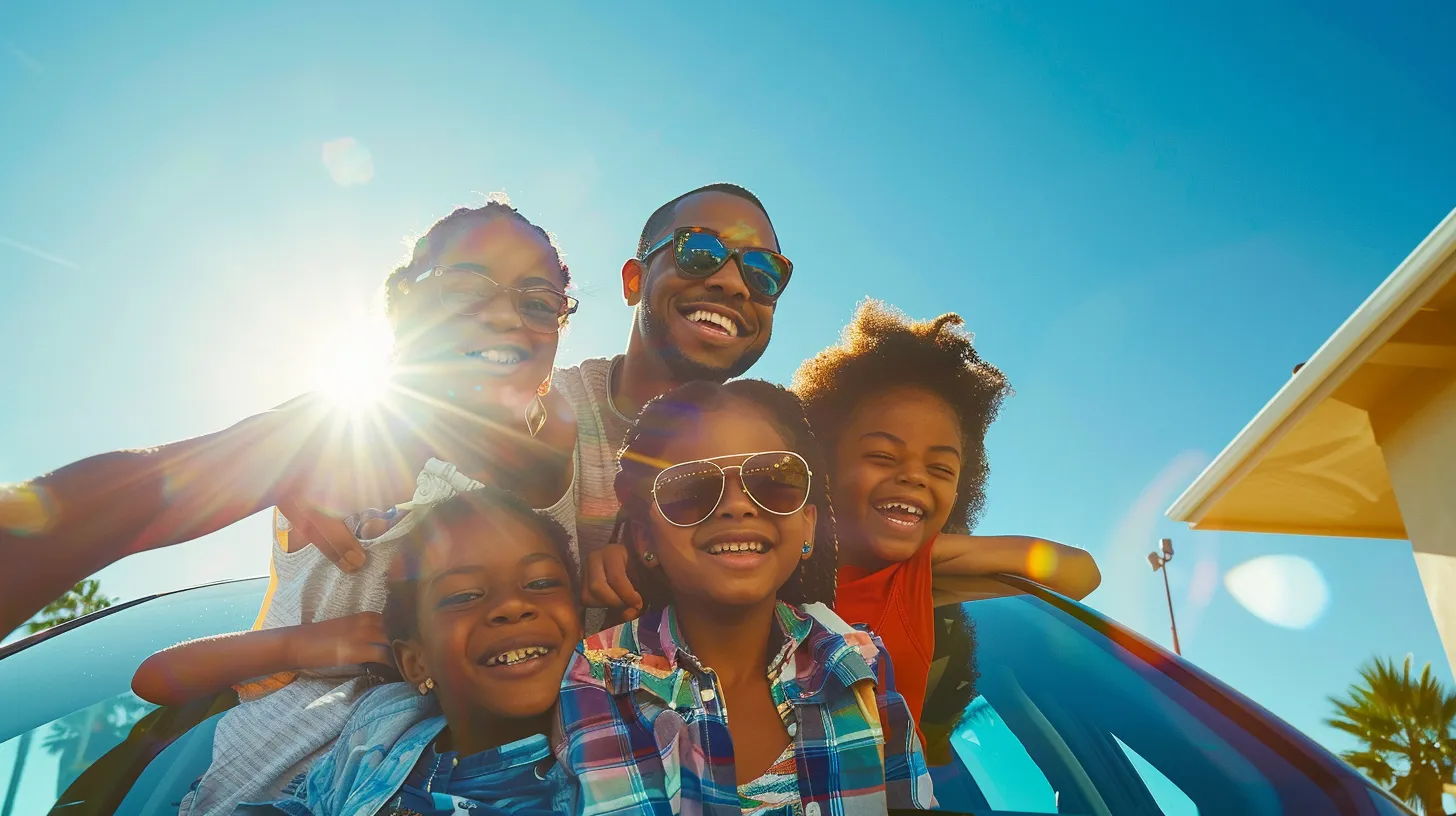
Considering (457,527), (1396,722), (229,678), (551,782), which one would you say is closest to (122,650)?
(229,678)

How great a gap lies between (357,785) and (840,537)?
4.33 feet

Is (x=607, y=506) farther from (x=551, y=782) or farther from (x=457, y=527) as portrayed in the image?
(x=551, y=782)

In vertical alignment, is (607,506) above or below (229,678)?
above

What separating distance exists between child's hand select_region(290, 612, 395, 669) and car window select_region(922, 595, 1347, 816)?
133cm

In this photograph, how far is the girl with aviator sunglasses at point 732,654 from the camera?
4.83 ft

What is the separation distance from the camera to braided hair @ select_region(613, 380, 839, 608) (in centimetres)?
196

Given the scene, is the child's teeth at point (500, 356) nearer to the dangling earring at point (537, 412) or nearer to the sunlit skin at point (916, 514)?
the dangling earring at point (537, 412)

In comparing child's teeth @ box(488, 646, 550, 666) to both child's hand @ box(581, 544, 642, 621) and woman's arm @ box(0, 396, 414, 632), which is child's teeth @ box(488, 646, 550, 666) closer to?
child's hand @ box(581, 544, 642, 621)

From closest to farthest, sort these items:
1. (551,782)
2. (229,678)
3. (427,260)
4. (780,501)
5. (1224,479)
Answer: (551,782), (229,678), (780,501), (427,260), (1224,479)

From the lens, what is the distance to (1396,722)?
17.4 meters

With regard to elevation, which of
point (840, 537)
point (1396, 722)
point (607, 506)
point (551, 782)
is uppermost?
point (607, 506)

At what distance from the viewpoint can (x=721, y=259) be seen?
270 cm

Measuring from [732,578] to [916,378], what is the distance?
3.75ft

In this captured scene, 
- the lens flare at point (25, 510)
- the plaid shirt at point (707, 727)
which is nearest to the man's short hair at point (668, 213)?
the plaid shirt at point (707, 727)
